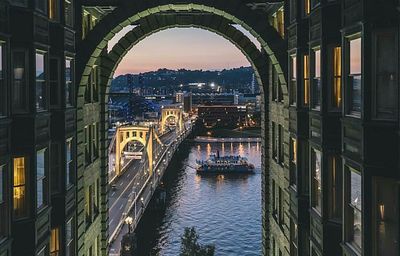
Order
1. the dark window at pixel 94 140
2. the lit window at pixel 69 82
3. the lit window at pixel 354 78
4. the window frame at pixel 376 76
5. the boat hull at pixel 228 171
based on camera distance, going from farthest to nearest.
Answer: the boat hull at pixel 228 171
the dark window at pixel 94 140
the lit window at pixel 69 82
the lit window at pixel 354 78
the window frame at pixel 376 76

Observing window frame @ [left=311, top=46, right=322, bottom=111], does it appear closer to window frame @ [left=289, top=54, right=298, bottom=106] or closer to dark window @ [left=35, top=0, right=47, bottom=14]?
window frame @ [left=289, top=54, right=298, bottom=106]

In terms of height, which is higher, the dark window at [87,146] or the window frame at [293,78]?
the window frame at [293,78]

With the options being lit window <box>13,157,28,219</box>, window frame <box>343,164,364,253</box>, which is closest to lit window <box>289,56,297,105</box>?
window frame <box>343,164,364,253</box>

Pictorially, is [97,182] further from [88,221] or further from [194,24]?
[194,24]

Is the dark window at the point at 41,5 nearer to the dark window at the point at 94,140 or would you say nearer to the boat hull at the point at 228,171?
the dark window at the point at 94,140

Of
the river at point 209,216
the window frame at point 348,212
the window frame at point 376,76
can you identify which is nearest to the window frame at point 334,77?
the window frame at point 348,212

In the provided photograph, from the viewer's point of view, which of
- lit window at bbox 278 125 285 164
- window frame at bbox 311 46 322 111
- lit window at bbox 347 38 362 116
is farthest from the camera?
lit window at bbox 278 125 285 164

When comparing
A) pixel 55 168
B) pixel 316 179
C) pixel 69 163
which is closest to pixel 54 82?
pixel 55 168
